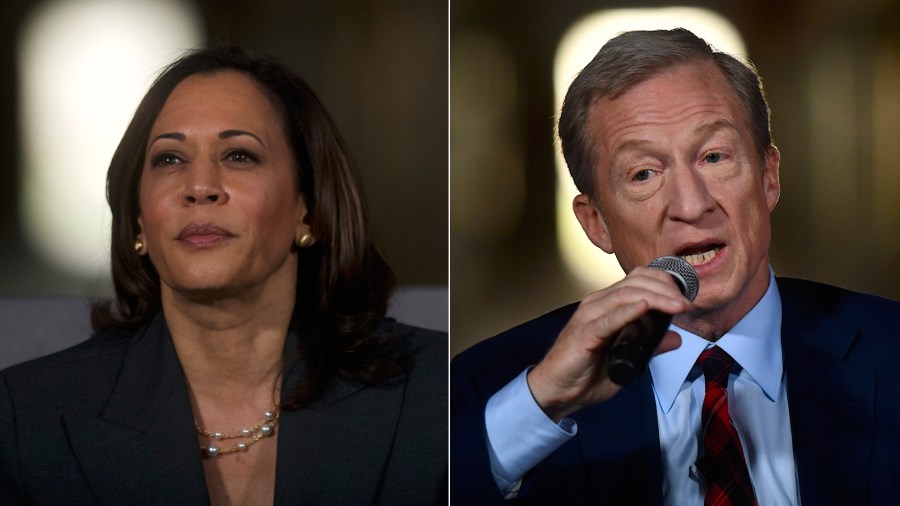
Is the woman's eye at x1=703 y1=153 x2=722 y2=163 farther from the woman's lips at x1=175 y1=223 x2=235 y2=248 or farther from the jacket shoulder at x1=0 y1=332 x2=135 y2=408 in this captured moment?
the jacket shoulder at x1=0 y1=332 x2=135 y2=408

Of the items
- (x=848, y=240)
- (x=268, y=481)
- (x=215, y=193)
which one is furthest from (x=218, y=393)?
(x=848, y=240)

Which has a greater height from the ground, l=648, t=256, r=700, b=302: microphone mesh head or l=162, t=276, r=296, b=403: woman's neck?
l=648, t=256, r=700, b=302: microphone mesh head

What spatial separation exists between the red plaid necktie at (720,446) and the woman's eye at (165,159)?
1.27m

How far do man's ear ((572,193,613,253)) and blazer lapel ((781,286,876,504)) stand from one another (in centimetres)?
48

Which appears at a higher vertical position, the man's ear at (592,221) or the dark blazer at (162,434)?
the man's ear at (592,221)

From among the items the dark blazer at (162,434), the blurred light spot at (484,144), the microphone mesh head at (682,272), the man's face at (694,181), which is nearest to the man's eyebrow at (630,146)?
the man's face at (694,181)

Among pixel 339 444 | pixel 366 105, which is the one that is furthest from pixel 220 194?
pixel 339 444

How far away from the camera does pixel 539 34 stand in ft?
8.65

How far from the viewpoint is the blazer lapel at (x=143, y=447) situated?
8.29ft

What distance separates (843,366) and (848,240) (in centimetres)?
31

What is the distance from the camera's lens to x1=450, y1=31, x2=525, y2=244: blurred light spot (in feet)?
8.59

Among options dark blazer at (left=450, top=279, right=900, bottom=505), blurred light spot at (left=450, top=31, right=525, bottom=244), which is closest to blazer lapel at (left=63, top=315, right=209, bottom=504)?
dark blazer at (left=450, top=279, right=900, bottom=505)

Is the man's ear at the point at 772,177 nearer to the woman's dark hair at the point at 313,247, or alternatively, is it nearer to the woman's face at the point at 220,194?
the woman's dark hair at the point at 313,247

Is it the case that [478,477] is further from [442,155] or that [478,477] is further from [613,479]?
[442,155]
